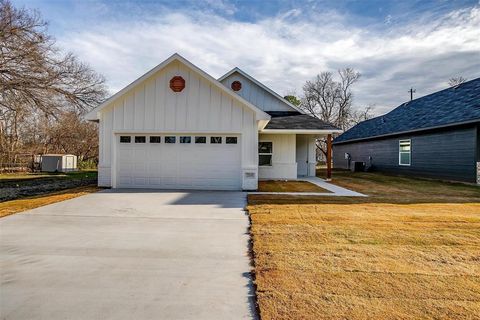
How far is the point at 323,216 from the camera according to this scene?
6.53 metres

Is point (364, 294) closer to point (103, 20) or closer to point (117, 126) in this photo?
point (117, 126)

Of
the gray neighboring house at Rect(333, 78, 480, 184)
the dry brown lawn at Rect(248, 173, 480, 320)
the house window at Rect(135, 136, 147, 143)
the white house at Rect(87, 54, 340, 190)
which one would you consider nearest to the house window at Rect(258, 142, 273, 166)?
the white house at Rect(87, 54, 340, 190)

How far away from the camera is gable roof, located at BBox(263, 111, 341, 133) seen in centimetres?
1377

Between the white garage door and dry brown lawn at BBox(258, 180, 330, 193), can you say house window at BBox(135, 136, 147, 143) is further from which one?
dry brown lawn at BBox(258, 180, 330, 193)

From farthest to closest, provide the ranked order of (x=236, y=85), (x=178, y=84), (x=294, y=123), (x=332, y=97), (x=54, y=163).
Result: 1. (x=332, y=97)
2. (x=54, y=163)
3. (x=236, y=85)
4. (x=294, y=123)
5. (x=178, y=84)

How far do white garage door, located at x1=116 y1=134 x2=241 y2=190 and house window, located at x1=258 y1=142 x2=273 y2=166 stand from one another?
4012 millimetres

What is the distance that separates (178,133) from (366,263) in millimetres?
8537

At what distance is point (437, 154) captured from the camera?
610 inches

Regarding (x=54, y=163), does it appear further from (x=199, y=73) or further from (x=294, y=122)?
(x=294, y=122)

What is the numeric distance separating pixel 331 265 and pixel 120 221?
14.3ft

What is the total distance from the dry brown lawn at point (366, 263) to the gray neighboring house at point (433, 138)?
25.8 feet

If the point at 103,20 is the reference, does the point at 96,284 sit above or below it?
below

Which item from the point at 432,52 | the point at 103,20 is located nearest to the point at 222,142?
the point at 103,20

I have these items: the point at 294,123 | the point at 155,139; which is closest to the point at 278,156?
the point at 294,123
